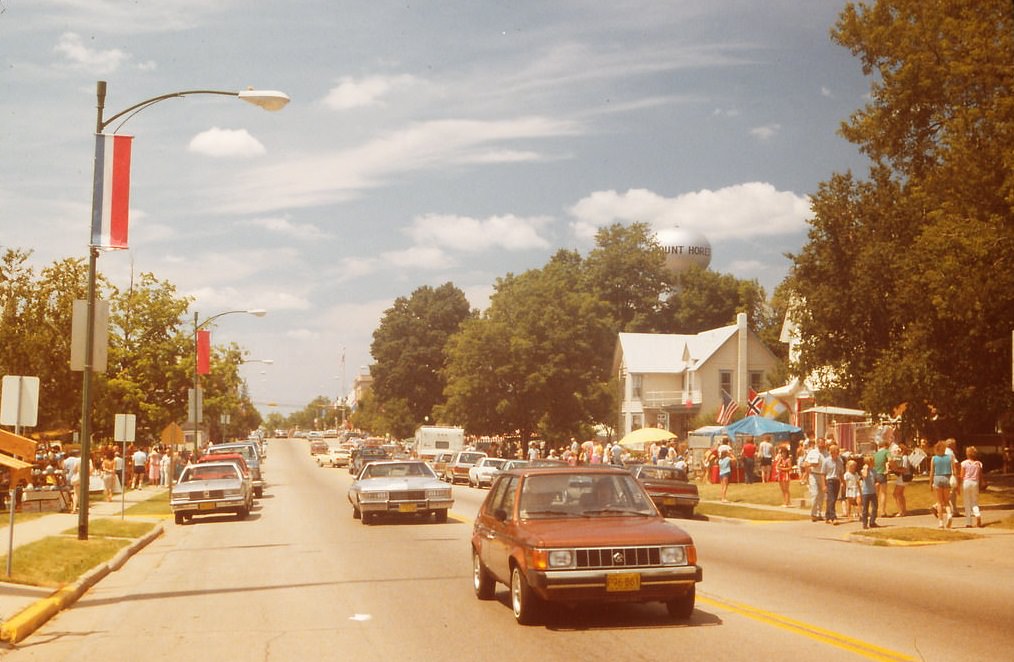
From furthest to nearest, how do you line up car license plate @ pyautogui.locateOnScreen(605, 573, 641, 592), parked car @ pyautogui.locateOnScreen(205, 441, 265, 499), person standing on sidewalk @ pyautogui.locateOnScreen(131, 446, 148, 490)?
1. person standing on sidewalk @ pyautogui.locateOnScreen(131, 446, 148, 490)
2. parked car @ pyautogui.locateOnScreen(205, 441, 265, 499)
3. car license plate @ pyautogui.locateOnScreen(605, 573, 641, 592)

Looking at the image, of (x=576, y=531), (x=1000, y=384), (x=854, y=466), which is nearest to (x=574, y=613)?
(x=576, y=531)

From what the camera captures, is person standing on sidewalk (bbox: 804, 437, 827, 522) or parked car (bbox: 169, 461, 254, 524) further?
parked car (bbox: 169, 461, 254, 524)

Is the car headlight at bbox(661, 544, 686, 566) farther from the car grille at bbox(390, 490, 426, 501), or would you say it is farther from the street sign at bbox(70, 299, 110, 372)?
the car grille at bbox(390, 490, 426, 501)

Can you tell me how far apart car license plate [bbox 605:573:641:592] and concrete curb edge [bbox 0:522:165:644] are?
5.66 metres

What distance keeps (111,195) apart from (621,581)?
12.9 m

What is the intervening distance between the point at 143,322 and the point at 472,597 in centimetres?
4091

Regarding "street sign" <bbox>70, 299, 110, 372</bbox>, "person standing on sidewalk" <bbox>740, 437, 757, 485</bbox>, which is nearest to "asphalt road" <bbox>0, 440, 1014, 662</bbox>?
"street sign" <bbox>70, 299, 110, 372</bbox>

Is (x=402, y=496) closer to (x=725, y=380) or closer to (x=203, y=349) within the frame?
(x=203, y=349)

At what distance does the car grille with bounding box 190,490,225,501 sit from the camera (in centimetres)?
2788

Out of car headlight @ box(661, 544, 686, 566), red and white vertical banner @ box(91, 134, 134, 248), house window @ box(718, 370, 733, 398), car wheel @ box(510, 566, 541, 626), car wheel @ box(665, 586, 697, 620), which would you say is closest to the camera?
car headlight @ box(661, 544, 686, 566)

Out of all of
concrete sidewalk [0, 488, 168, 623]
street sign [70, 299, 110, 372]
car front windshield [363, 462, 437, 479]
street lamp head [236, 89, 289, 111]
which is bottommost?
concrete sidewalk [0, 488, 168, 623]

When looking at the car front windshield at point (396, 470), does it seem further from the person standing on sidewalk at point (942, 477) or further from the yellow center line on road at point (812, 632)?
the yellow center line on road at point (812, 632)

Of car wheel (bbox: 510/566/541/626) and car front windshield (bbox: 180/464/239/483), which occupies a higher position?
car front windshield (bbox: 180/464/239/483)

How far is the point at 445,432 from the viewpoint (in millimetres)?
68625
